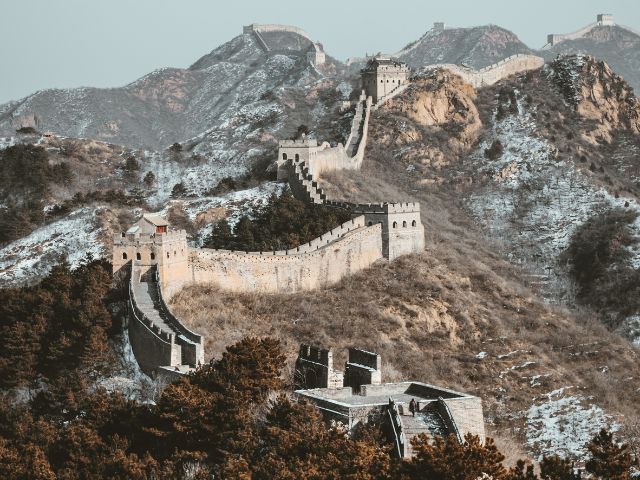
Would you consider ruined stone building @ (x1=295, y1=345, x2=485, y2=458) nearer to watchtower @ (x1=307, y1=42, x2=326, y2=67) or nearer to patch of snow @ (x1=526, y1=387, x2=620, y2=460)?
patch of snow @ (x1=526, y1=387, x2=620, y2=460)

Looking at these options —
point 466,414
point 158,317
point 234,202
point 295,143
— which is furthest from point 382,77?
point 466,414

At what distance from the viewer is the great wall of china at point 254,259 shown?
4388cm

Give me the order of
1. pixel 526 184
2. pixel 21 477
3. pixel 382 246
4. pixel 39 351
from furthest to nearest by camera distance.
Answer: pixel 526 184 < pixel 382 246 < pixel 39 351 < pixel 21 477

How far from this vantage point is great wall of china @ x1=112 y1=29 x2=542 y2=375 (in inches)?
1727

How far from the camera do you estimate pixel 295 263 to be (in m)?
55.6

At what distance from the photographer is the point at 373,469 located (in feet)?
92.2

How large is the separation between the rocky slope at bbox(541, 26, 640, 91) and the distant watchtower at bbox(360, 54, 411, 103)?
72876 millimetres

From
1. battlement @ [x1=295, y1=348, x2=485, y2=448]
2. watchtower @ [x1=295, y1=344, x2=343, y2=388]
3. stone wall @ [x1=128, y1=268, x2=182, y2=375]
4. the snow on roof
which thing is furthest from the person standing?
the snow on roof

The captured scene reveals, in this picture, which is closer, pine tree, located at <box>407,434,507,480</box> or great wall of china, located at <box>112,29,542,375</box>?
pine tree, located at <box>407,434,507,480</box>

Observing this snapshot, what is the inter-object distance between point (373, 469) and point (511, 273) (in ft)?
145

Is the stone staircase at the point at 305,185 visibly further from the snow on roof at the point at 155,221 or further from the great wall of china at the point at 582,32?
the great wall of china at the point at 582,32

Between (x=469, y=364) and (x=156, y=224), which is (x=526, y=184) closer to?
(x=469, y=364)

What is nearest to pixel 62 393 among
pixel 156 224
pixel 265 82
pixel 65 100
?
pixel 156 224

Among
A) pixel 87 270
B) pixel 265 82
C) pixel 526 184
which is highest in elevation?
pixel 265 82
